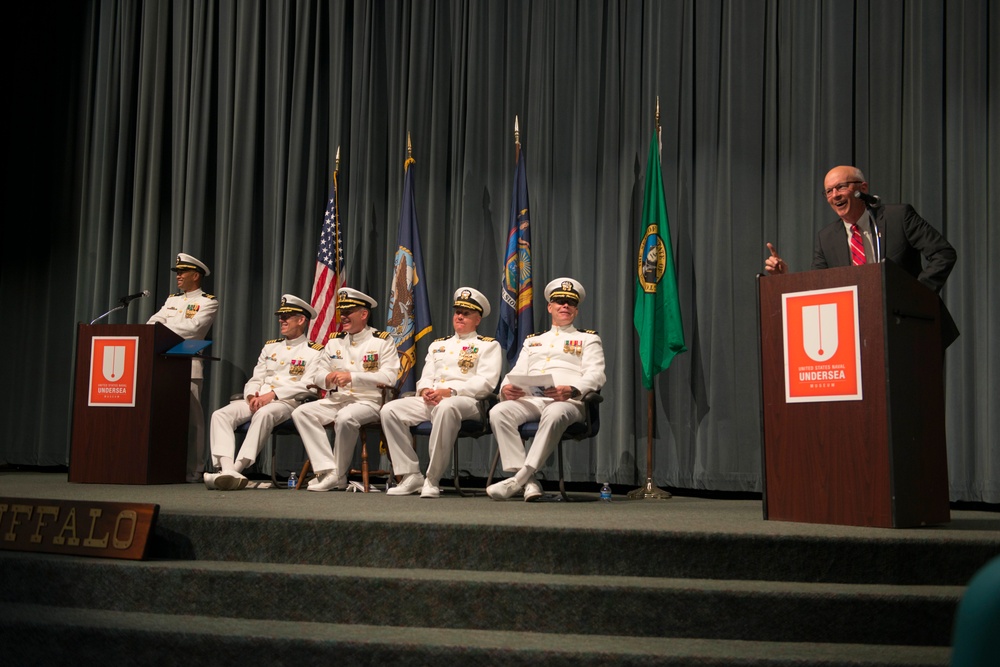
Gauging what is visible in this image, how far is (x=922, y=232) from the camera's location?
12.9 ft

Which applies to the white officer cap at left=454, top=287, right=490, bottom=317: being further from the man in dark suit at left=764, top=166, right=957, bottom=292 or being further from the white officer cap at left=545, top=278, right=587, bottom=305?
the man in dark suit at left=764, top=166, right=957, bottom=292

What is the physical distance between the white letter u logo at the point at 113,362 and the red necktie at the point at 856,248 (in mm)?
4175

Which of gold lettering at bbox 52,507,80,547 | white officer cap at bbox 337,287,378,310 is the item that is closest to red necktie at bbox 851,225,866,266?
white officer cap at bbox 337,287,378,310

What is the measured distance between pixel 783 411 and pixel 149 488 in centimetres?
354

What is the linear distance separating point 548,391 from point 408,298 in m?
1.54

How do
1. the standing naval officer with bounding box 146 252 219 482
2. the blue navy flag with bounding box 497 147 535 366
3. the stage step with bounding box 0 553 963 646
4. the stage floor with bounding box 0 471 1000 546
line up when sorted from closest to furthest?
the stage step with bounding box 0 553 963 646
the stage floor with bounding box 0 471 1000 546
the blue navy flag with bounding box 497 147 535 366
the standing naval officer with bounding box 146 252 219 482

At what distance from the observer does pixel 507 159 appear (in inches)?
258

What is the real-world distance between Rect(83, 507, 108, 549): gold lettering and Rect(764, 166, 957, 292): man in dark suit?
2769 millimetres

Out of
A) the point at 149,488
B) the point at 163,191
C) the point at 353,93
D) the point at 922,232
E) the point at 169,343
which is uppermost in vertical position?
the point at 353,93

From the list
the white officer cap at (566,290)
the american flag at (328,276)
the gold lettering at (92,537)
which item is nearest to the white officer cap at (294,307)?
the american flag at (328,276)

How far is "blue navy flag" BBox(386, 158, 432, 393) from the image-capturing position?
6094mm

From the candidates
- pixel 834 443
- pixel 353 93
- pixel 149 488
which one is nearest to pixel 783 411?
pixel 834 443

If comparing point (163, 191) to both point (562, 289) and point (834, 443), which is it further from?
point (834, 443)

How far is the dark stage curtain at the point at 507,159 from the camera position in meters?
5.51
